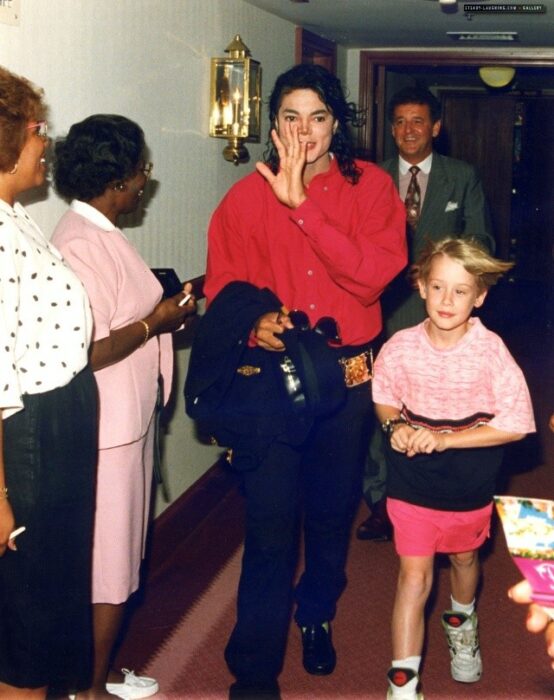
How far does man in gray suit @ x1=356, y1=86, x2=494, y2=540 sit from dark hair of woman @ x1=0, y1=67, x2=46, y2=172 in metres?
2.14

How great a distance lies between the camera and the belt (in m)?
2.61

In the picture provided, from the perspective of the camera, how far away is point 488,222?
3.89 metres

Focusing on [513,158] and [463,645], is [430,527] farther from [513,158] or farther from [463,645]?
[513,158]

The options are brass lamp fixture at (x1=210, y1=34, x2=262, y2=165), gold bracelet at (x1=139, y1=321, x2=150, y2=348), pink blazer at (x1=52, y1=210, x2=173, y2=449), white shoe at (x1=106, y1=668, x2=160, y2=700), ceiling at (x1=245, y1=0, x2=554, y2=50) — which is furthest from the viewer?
ceiling at (x1=245, y1=0, x2=554, y2=50)

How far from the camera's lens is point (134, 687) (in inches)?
105

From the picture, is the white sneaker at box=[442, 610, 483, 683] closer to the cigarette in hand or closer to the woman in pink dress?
the woman in pink dress

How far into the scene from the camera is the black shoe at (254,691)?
2.57 meters

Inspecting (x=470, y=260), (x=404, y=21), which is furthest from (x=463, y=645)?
(x=404, y=21)

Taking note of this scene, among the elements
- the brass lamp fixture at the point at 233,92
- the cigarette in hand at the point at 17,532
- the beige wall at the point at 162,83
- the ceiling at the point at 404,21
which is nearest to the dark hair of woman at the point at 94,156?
the beige wall at the point at 162,83

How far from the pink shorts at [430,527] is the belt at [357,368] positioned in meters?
0.33

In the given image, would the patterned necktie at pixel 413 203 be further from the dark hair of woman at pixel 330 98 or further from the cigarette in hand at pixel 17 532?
the cigarette in hand at pixel 17 532

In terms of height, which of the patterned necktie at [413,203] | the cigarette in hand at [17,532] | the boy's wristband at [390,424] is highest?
the patterned necktie at [413,203]

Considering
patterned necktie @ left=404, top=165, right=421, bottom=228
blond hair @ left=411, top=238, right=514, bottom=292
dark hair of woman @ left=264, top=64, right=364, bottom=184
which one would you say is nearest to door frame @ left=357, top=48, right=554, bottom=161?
patterned necktie @ left=404, top=165, right=421, bottom=228

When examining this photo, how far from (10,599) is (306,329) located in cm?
95
